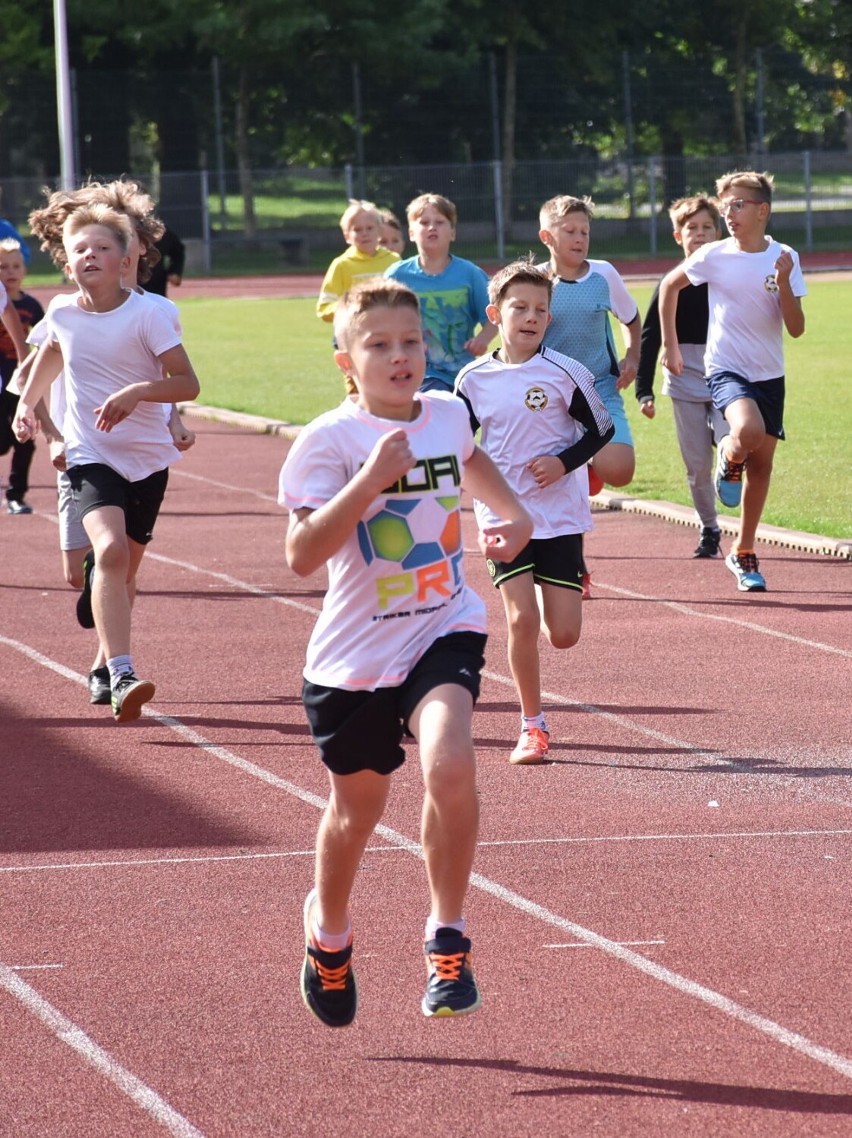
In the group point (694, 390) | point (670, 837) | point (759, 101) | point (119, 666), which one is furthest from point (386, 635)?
point (759, 101)

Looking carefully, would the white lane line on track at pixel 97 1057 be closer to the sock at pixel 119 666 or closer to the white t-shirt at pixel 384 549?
the white t-shirt at pixel 384 549

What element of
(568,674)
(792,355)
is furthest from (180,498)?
(792,355)

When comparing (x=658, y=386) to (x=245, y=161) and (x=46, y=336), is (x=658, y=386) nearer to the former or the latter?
(x=46, y=336)

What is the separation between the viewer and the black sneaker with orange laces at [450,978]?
4.27m

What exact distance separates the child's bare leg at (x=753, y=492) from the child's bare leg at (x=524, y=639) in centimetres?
375

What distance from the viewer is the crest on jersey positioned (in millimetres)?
7262

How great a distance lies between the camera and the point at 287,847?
617 centimetres

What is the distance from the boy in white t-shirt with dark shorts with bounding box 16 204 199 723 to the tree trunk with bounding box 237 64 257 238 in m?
41.3

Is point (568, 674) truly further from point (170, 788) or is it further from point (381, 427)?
point (381, 427)

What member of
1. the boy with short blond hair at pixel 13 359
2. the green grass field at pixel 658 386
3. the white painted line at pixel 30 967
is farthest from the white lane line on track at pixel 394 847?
the boy with short blond hair at pixel 13 359

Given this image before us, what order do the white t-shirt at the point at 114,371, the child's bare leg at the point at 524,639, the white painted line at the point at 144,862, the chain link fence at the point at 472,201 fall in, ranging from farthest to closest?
1. the chain link fence at the point at 472,201
2. the white t-shirt at the point at 114,371
3. the child's bare leg at the point at 524,639
4. the white painted line at the point at 144,862

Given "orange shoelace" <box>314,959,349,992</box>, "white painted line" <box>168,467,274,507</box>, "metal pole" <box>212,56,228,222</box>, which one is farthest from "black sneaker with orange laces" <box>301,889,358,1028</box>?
"metal pole" <box>212,56,228,222</box>

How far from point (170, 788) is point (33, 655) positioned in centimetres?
262

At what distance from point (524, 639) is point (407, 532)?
9.01 ft
